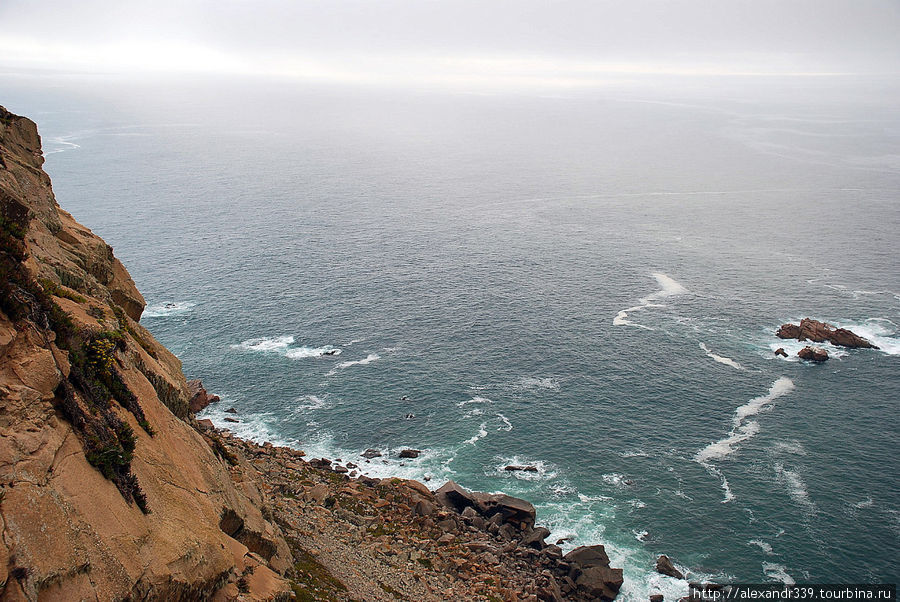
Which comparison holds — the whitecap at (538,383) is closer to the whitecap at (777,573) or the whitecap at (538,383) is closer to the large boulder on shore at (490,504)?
the large boulder on shore at (490,504)

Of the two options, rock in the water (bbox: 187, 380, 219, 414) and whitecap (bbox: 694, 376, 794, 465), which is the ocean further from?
rock in the water (bbox: 187, 380, 219, 414)

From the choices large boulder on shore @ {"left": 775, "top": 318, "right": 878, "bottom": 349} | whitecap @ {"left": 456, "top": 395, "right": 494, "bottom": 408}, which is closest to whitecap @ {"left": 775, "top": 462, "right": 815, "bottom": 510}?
whitecap @ {"left": 456, "top": 395, "right": 494, "bottom": 408}

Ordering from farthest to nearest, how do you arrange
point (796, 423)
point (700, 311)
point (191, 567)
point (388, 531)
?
point (700, 311) → point (796, 423) → point (388, 531) → point (191, 567)

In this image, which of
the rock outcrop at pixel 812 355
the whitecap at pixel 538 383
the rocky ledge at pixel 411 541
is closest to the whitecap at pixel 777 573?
the rocky ledge at pixel 411 541

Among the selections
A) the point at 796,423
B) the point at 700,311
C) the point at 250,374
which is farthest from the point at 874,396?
the point at 250,374

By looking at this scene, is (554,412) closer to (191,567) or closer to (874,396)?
(874,396)

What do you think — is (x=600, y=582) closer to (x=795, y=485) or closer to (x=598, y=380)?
(x=795, y=485)
